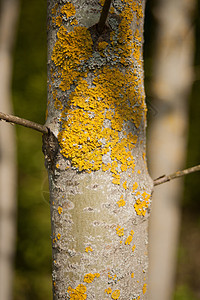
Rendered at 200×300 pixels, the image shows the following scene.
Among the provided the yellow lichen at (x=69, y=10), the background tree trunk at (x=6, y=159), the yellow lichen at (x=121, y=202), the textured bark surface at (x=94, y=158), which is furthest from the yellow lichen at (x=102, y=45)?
the background tree trunk at (x=6, y=159)

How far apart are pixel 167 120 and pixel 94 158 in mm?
2034

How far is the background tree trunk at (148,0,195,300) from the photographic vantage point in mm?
2609

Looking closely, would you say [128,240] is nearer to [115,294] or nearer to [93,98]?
[115,294]

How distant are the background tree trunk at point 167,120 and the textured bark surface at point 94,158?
1915mm

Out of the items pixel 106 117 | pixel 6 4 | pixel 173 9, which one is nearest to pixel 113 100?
pixel 106 117

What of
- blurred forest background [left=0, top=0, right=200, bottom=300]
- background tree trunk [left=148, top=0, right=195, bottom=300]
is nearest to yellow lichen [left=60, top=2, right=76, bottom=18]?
background tree trunk [left=148, top=0, right=195, bottom=300]

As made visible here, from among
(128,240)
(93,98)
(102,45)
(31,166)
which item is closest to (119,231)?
(128,240)

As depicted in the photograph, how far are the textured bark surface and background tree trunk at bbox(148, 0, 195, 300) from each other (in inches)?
75.4

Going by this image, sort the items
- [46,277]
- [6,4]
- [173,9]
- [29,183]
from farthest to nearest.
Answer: [29,183] → [46,277] → [6,4] → [173,9]

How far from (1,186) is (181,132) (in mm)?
2017

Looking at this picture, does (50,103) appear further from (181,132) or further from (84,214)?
(181,132)

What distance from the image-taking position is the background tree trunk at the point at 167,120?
8.56ft

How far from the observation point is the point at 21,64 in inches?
203

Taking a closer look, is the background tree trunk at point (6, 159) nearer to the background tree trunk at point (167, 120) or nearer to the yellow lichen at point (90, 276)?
the background tree trunk at point (167, 120)
